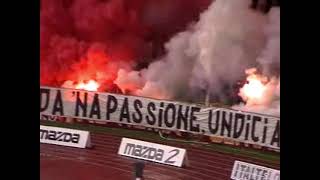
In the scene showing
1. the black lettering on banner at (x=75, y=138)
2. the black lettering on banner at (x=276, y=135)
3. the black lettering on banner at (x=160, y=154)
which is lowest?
the black lettering on banner at (x=160, y=154)

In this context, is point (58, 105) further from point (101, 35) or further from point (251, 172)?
point (251, 172)

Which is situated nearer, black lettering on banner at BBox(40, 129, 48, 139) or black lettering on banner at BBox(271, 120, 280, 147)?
black lettering on banner at BBox(271, 120, 280, 147)

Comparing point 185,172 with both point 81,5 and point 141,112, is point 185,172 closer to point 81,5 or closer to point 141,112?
point 141,112

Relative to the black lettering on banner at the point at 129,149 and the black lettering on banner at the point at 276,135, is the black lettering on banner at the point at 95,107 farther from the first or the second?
the black lettering on banner at the point at 276,135

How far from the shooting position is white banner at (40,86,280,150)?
1.48 m

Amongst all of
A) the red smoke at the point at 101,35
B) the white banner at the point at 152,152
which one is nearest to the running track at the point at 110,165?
the white banner at the point at 152,152

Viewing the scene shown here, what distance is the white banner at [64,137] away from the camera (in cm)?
159

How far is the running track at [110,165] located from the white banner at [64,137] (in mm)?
14

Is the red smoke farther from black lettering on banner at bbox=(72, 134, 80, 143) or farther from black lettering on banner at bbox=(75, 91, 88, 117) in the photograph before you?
black lettering on banner at bbox=(72, 134, 80, 143)

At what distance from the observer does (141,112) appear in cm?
155

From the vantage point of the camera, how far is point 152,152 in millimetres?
1550

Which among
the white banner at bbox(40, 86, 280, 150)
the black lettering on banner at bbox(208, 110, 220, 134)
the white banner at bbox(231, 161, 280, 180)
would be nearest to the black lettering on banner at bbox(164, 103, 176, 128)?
the white banner at bbox(40, 86, 280, 150)

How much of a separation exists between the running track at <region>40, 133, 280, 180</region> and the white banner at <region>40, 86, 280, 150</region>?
6 centimetres
